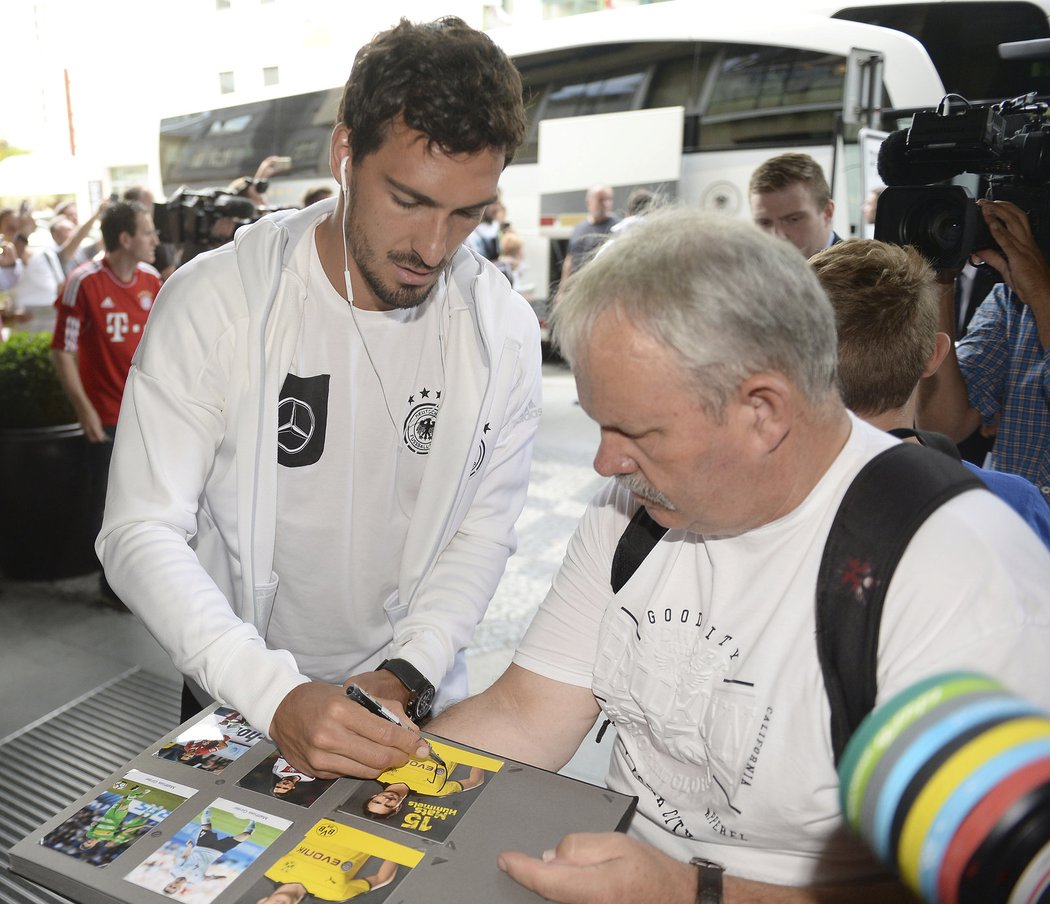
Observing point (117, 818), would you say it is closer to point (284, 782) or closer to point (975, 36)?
point (284, 782)

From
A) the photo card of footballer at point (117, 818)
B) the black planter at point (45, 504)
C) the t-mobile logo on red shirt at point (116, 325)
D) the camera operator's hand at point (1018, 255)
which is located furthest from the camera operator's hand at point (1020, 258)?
the black planter at point (45, 504)

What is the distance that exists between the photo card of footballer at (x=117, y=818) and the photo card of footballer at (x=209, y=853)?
0.15 feet

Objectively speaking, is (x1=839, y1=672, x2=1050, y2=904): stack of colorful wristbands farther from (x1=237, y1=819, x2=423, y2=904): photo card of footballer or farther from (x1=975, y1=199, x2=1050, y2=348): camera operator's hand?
(x1=975, y1=199, x2=1050, y2=348): camera operator's hand

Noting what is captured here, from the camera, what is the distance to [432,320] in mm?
1813

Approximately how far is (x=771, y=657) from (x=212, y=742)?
29.3 inches

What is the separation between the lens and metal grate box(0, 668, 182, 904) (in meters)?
2.75

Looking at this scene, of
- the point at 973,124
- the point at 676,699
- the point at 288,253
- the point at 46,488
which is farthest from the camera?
the point at 46,488

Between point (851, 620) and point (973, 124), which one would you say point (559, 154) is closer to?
point (973, 124)

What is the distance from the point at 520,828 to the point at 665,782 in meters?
0.28

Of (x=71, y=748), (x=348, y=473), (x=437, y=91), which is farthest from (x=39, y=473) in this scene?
(x=437, y=91)

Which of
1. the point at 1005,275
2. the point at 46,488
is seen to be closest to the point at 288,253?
the point at 1005,275

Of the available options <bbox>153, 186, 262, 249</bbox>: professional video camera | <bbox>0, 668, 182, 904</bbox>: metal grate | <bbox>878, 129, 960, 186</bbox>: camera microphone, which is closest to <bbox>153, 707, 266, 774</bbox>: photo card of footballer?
<bbox>0, 668, 182, 904</bbox>: metal grate

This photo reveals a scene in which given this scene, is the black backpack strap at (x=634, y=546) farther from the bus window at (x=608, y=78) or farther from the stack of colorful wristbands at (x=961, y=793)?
the bus window at (x=608, y=78)

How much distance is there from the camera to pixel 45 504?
14.8ft
